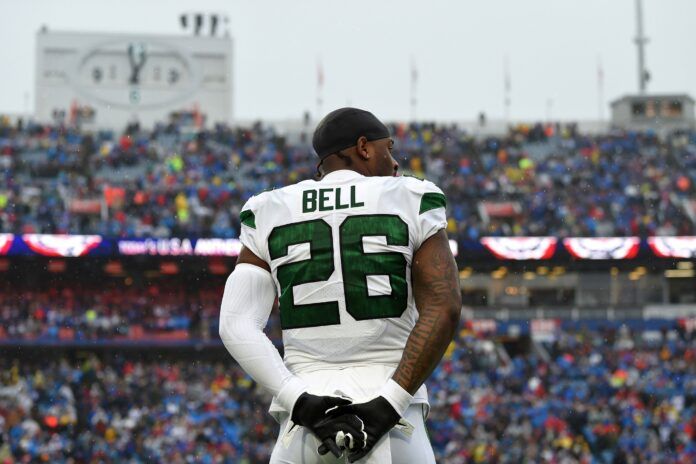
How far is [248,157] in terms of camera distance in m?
35.9

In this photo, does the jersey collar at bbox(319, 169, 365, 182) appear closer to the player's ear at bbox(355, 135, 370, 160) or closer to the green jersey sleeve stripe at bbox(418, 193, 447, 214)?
the player's ear at bbox(355, 135, 370, 160)

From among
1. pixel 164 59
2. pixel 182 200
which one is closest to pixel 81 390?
pixel 182 200

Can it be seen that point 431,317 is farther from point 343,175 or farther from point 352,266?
point 343,175

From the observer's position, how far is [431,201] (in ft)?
10.5

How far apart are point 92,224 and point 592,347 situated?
1354cm

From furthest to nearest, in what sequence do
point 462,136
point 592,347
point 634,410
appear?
point 462,136, point 592,347, point 634,410

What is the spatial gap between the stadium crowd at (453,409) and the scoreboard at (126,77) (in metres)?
19.1

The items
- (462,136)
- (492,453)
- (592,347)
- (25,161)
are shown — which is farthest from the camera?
(462,136)

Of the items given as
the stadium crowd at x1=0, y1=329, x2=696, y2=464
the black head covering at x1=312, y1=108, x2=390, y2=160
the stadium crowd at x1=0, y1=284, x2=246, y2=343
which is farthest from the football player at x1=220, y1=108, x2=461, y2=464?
the stadium crowd at x1=0, y1=284, x2=246, y2=343

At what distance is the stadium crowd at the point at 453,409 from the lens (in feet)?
75.2

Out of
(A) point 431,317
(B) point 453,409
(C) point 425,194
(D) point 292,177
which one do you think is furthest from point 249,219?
(D) point 292,177

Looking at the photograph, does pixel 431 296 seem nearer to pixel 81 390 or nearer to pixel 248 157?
pixel 81 390

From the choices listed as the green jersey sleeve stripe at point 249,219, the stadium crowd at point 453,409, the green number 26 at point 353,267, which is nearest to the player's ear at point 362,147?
the green number 26 at point 353,267

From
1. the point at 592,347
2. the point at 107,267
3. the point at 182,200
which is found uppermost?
the point at 182,200
